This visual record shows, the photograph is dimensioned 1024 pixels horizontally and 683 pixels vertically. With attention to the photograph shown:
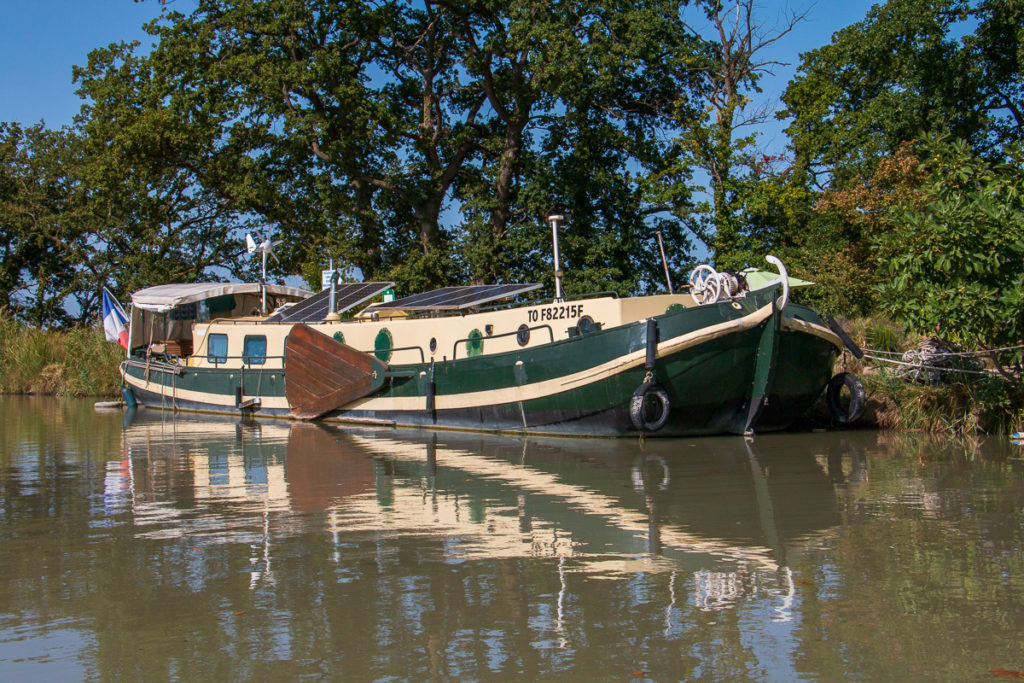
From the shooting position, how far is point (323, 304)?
2109cm

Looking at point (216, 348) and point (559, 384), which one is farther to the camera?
point (216, 348)

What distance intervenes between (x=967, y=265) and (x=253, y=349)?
46.2ft

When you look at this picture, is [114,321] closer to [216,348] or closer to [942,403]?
[216,348]

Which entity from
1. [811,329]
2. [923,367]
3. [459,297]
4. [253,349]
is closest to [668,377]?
[811,329]

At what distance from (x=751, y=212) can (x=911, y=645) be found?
80.6 feet

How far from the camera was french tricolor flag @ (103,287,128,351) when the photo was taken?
83.0 feet

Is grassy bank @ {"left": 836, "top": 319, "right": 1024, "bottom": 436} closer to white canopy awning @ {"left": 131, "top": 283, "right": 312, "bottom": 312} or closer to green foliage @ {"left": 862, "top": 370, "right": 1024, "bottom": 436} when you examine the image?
green foliage @ {"left": 862, "top": 370, "right": 1024, "bottom": 436}

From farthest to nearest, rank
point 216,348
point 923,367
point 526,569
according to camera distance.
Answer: point 216,348 → point 923,367 → point 526,569

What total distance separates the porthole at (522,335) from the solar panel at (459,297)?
1.43 meters

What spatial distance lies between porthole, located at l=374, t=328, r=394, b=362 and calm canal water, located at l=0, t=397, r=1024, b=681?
19.5ft

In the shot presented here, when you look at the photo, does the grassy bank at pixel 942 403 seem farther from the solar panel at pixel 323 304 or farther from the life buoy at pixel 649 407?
the solar panel at pixel 323 304

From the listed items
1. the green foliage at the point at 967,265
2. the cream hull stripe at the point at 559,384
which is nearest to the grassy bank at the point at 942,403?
the green foliage at the point at 967,265

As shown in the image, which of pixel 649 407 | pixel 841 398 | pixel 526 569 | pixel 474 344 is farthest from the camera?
pixel 474 344

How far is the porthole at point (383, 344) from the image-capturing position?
18000mm
